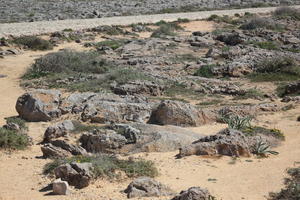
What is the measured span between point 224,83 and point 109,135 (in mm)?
9117

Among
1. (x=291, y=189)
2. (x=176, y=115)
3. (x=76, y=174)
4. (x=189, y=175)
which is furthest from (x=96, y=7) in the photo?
(x=291, y=189)

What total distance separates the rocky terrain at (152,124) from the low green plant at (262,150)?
0.03 m

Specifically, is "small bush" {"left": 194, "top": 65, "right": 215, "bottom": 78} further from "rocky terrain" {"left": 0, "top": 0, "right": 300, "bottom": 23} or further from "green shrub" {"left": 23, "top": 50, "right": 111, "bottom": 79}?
"rocky terrain" {"left": 0, "top": 0, "right": 300, "bottom": 23}

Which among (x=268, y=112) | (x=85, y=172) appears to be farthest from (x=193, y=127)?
(x=85, y=172)

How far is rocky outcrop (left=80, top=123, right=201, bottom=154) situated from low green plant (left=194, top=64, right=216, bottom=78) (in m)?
9.49

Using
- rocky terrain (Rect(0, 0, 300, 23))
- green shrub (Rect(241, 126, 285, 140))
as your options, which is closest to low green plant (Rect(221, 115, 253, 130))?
green shrub (Rect(241, 126, 285, 140))

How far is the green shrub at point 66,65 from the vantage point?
22.6 meters

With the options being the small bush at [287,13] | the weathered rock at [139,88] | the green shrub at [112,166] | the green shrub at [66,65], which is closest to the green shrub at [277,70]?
the weathered rock at [139,88]

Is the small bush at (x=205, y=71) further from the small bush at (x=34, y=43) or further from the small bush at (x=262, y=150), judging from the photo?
the small bush at (x=34, y=43)

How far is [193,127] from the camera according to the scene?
1417 cm

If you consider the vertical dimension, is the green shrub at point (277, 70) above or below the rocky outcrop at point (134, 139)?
below

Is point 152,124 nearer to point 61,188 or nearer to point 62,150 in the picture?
point 62,150

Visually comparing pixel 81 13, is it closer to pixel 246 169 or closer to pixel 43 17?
pixel 43 17

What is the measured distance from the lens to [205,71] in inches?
881
